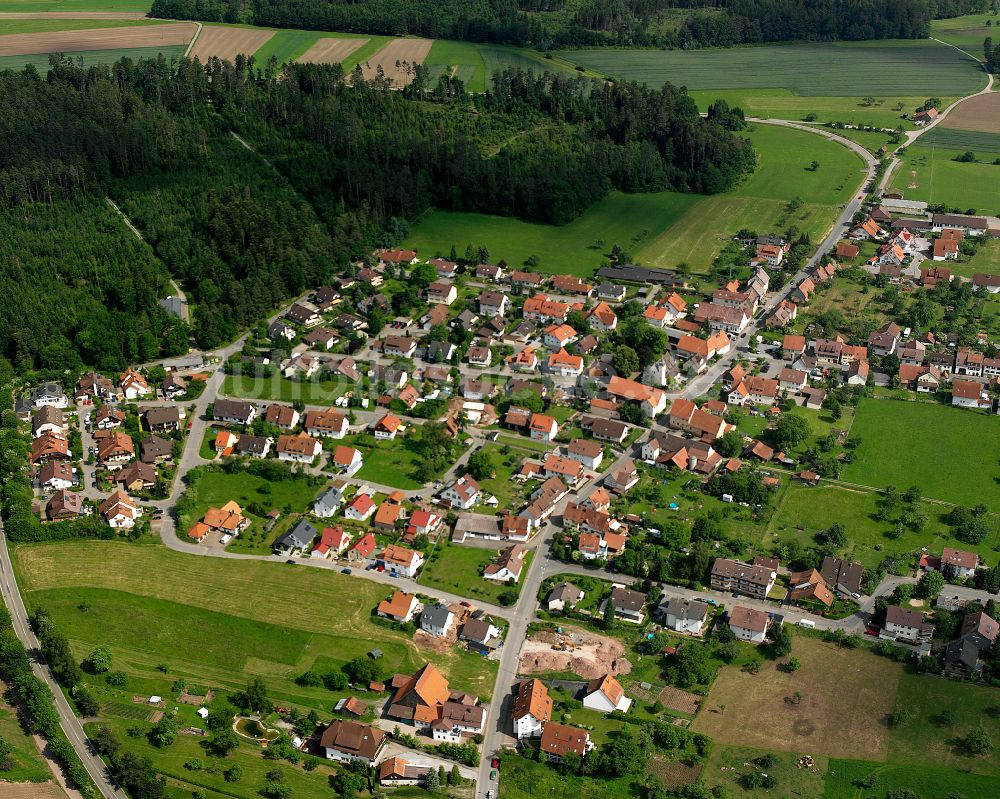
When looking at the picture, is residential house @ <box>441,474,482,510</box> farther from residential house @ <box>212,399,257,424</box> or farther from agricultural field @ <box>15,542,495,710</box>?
residential house @ <box>212,399,257,424</box>

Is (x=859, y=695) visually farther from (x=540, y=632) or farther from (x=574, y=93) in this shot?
(x=574, y=93)

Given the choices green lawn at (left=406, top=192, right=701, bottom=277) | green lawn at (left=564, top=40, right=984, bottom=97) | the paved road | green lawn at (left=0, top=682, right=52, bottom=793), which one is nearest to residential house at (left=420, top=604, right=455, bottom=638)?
the paved road

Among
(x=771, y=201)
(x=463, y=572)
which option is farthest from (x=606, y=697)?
(x=771, y=201)

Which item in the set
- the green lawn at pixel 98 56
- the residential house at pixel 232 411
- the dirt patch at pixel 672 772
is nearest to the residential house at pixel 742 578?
the dirt patch at pixel 672 772

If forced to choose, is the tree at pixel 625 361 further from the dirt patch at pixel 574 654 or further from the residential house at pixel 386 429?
the dirt patch at pixel 574 654

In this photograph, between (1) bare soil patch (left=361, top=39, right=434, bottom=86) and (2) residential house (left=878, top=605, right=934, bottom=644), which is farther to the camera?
(1) bare soil patch (left=361, top=39, right=434, bottom=86)

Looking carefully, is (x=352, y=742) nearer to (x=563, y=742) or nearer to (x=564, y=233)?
(x=563, y=742)
